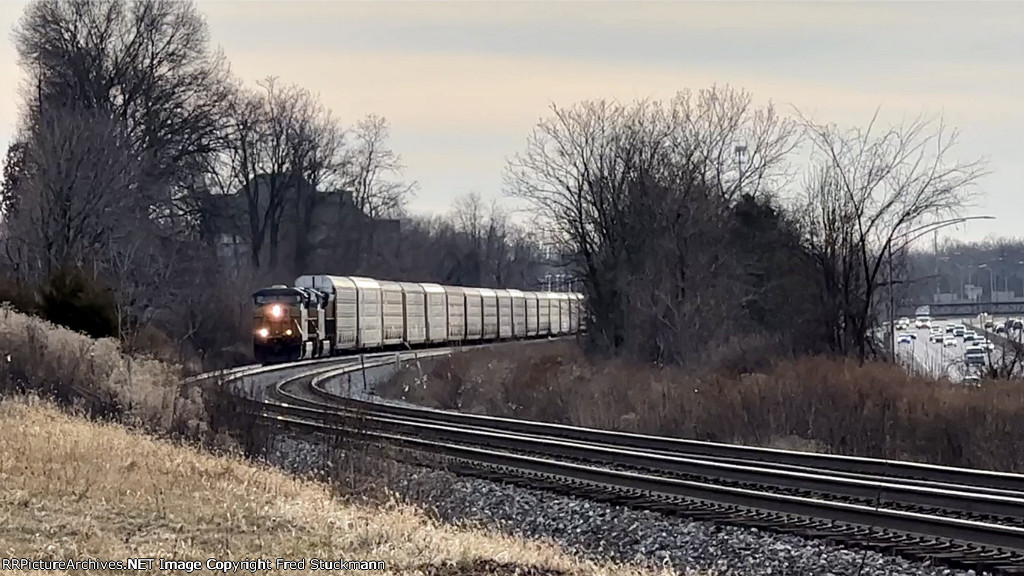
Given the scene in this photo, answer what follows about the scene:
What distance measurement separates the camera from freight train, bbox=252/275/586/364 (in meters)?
46.8

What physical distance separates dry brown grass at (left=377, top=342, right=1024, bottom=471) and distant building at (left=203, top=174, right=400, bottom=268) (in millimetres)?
41257

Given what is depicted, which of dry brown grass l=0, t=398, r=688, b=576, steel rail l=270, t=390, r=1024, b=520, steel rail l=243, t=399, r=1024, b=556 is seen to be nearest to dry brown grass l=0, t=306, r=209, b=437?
steel rail l=270, t=390, r=1024, b=520

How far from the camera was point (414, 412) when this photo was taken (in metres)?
28.6

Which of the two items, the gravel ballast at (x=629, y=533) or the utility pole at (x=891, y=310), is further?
the utility pole at (x=891, y=310)

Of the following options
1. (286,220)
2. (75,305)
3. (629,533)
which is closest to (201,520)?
(629,533)

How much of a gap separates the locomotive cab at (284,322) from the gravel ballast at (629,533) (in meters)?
29.4

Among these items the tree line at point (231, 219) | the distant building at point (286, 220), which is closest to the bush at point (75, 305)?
the tree line at point (231, 219)

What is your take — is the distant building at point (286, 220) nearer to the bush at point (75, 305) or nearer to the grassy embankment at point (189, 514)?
the bush at point (75, 305)

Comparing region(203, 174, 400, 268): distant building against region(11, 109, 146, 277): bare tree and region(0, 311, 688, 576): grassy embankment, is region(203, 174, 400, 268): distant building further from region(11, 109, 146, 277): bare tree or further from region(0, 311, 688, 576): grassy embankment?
region(0, 311, 688, 576): grassy embankment

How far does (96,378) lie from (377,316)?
30.7 m

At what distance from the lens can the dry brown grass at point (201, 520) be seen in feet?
32.0

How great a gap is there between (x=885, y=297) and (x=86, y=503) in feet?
100

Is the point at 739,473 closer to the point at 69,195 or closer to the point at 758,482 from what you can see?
the point at 758,482

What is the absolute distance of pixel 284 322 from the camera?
46.5m
